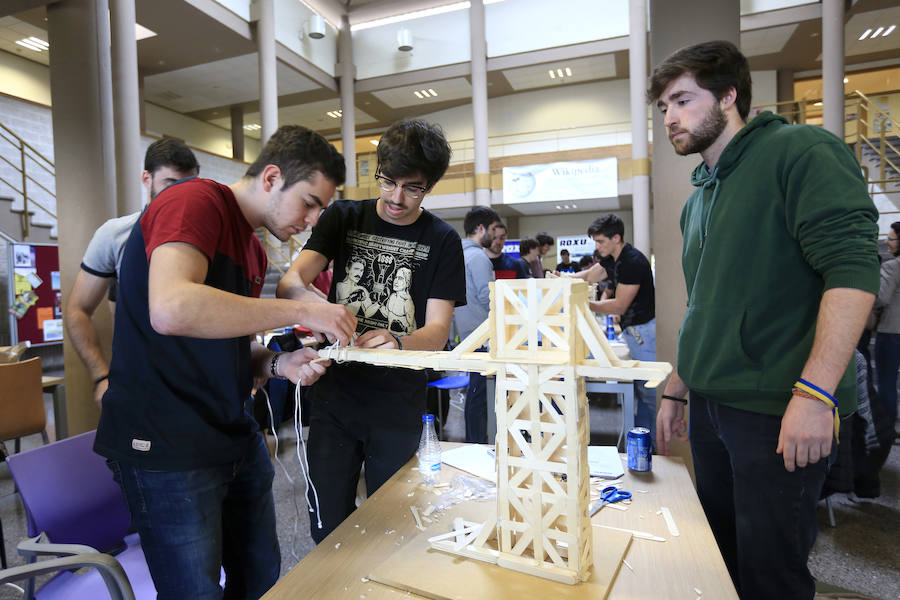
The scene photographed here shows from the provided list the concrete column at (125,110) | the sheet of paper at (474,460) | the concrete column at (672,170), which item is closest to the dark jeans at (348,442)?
the sheet of paper at (474,460)

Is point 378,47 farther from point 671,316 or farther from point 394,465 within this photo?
point 394,465

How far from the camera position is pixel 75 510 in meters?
1.57

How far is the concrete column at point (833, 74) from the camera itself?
8.12 m

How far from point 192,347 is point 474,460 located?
2.86 feet

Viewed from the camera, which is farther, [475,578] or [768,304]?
[768,304]

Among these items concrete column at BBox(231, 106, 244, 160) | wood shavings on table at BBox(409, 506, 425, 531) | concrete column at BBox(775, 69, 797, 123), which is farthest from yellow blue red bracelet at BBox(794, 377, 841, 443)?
concrete column at BBox(231, 106, 244, 160)

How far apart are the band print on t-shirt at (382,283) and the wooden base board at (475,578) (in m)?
0.69

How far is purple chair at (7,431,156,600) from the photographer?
4.86ft

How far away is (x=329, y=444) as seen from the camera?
153cm

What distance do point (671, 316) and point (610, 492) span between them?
5.50 ft

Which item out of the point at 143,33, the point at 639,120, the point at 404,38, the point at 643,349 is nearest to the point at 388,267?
the point at 643,349

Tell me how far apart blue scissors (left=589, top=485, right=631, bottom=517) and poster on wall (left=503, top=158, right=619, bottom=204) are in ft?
35.4

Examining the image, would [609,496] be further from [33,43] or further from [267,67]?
[33,43]

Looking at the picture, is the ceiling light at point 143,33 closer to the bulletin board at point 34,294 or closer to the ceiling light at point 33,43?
the ceiling light at point 33,43
